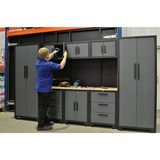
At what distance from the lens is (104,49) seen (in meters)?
3.47

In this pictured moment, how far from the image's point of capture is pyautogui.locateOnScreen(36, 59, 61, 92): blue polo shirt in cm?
312

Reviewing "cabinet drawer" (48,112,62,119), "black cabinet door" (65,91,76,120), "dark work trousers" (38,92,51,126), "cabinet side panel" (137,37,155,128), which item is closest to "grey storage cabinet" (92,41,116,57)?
"cabinet side panel" (137,37,155,128)

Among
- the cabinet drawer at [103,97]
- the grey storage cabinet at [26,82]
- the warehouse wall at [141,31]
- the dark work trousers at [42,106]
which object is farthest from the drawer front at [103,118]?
the warehouse wall at [141,31]

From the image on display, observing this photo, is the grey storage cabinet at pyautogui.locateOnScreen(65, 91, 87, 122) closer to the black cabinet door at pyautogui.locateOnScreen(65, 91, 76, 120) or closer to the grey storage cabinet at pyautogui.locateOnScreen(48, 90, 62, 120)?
the black cabinet door at pyautogui.locateOnScreen(65, 91, 76, 120)

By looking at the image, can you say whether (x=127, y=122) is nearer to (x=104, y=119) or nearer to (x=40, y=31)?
(x=104, y=119)

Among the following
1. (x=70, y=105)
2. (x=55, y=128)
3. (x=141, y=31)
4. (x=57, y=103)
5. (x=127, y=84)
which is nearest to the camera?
(x=127, y=84)

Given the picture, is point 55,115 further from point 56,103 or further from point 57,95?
point 57,95

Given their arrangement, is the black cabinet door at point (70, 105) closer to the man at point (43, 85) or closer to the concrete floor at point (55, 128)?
the concrete floor at point (55, 128)

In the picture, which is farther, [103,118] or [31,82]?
[31,82]

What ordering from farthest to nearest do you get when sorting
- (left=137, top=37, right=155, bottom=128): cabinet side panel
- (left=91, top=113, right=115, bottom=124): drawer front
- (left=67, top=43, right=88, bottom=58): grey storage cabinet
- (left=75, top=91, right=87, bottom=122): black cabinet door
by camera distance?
(left=67, top=43, right=88, bottom=58): grey storage cabinet
(left=75, top=91, right=87, bottom=122): black cabinet door
(left=91, top=113, right=115, bottom=124): drawer front
(left=137, top=37, right=155, bottom=128): cabinet side panel

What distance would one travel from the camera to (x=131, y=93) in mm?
3152

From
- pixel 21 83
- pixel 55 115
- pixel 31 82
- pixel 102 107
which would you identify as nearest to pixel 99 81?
pixel 102 107

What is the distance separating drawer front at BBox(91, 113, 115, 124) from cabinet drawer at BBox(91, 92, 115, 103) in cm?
28

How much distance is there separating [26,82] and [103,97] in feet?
6.01
